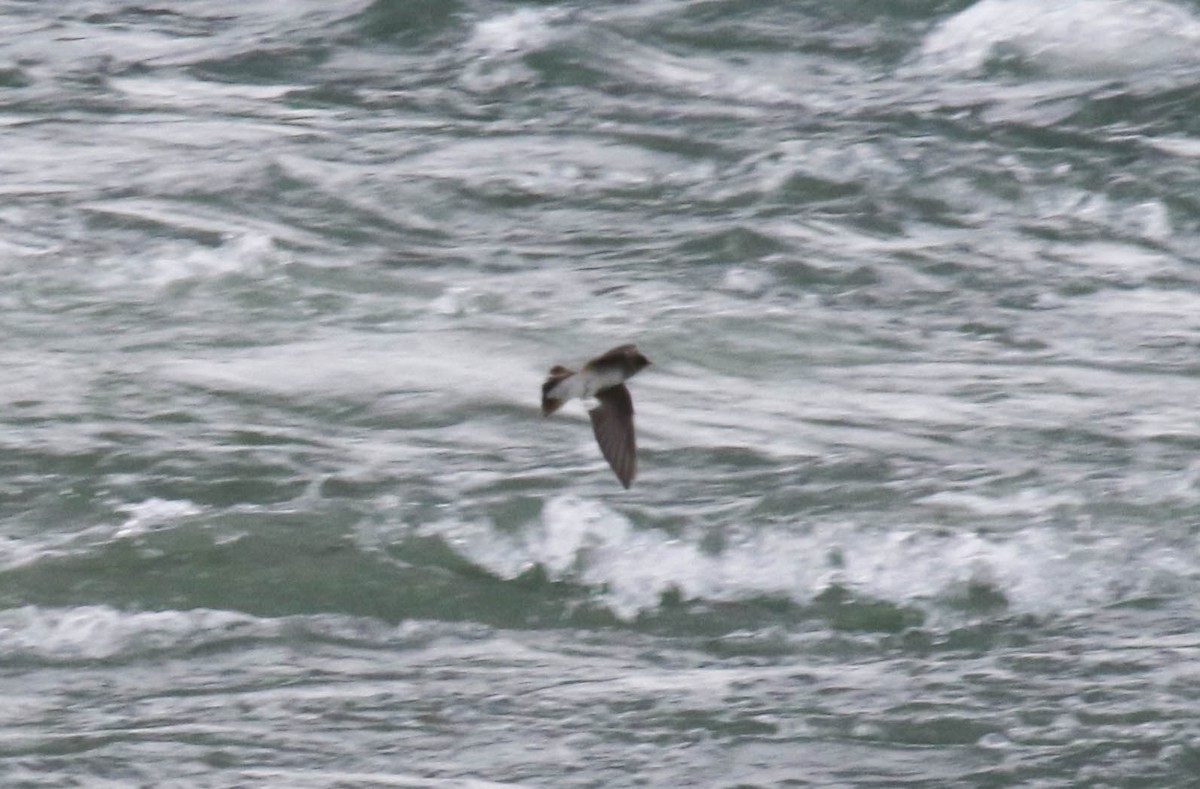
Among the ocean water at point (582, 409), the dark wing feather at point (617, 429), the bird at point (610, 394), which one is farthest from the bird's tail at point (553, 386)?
Result: the ocean water at point (582, 409)

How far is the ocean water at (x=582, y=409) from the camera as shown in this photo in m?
4.83

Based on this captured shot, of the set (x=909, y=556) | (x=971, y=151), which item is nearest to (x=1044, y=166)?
(x=971, y=151)

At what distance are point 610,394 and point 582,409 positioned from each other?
85.6 inches

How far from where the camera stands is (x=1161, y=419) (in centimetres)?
654

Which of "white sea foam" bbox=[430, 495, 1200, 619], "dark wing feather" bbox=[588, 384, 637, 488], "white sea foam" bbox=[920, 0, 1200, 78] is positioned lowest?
"white sea foam" bbox=[430, 495, 1200, 619]

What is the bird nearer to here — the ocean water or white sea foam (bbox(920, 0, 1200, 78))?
the ocean water

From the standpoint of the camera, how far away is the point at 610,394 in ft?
15.3

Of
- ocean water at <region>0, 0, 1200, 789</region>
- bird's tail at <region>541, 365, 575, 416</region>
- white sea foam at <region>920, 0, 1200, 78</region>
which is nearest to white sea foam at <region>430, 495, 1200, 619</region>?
ocean water at <region>0, 0, 1200, 789</region>

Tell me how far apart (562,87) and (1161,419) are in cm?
383

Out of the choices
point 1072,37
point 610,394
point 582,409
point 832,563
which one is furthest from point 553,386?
point 1072,37

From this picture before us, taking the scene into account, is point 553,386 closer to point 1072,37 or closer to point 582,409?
point 582,409

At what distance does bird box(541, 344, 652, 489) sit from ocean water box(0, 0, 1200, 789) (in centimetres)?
54

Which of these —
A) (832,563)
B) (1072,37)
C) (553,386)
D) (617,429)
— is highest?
(553,386)

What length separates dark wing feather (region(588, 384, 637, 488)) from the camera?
4.62 metres
